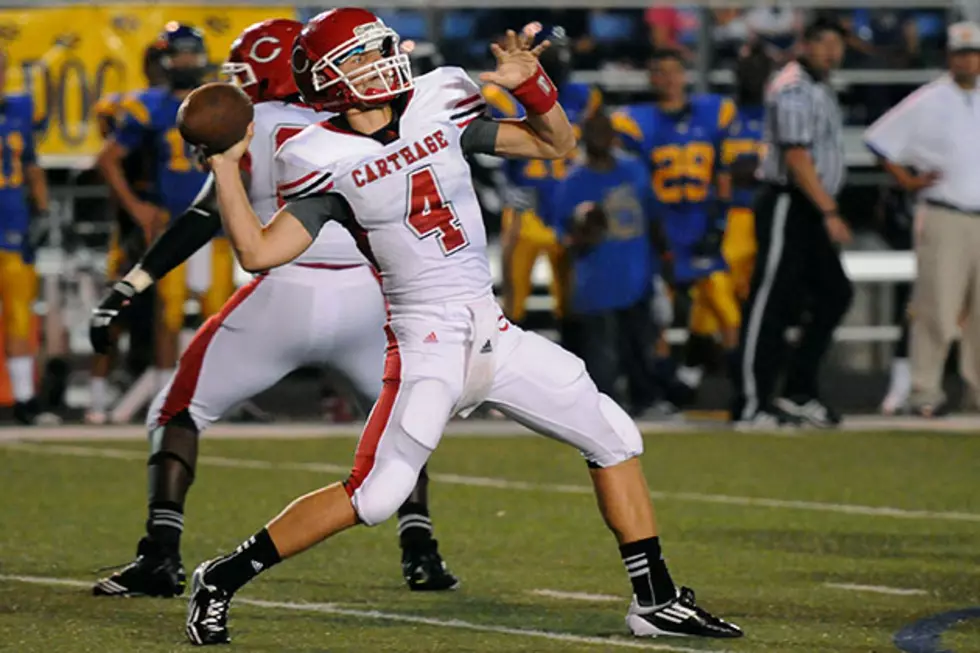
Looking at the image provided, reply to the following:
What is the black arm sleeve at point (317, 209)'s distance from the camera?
5.89 meters

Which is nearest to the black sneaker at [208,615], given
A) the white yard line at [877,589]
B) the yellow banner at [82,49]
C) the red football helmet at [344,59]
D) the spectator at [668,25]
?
the red football helmet at [344,59]

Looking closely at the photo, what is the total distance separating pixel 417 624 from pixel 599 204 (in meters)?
6.02

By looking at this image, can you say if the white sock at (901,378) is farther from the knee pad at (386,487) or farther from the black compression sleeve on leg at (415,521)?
the knee pad at (386,487)

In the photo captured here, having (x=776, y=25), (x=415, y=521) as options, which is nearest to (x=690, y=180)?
(x=776, y=25)

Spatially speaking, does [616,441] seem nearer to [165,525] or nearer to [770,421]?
[165,525]

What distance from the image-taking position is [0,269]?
12.2 metres

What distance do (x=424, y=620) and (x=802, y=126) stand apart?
5793 mm

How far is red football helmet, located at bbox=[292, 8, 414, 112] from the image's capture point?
19.6 ft

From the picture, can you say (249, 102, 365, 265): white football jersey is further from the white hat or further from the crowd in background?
the crowd in background

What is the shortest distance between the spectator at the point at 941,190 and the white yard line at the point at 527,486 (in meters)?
3.24

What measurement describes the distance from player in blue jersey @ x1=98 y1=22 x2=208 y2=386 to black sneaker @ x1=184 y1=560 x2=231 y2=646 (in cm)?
636

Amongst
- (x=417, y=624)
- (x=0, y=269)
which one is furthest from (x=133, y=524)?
(x=0, y=269)

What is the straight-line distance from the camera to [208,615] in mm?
5996

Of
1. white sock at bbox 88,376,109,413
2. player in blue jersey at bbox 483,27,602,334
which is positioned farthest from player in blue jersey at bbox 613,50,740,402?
white sock at bbox 88,376,109,413
